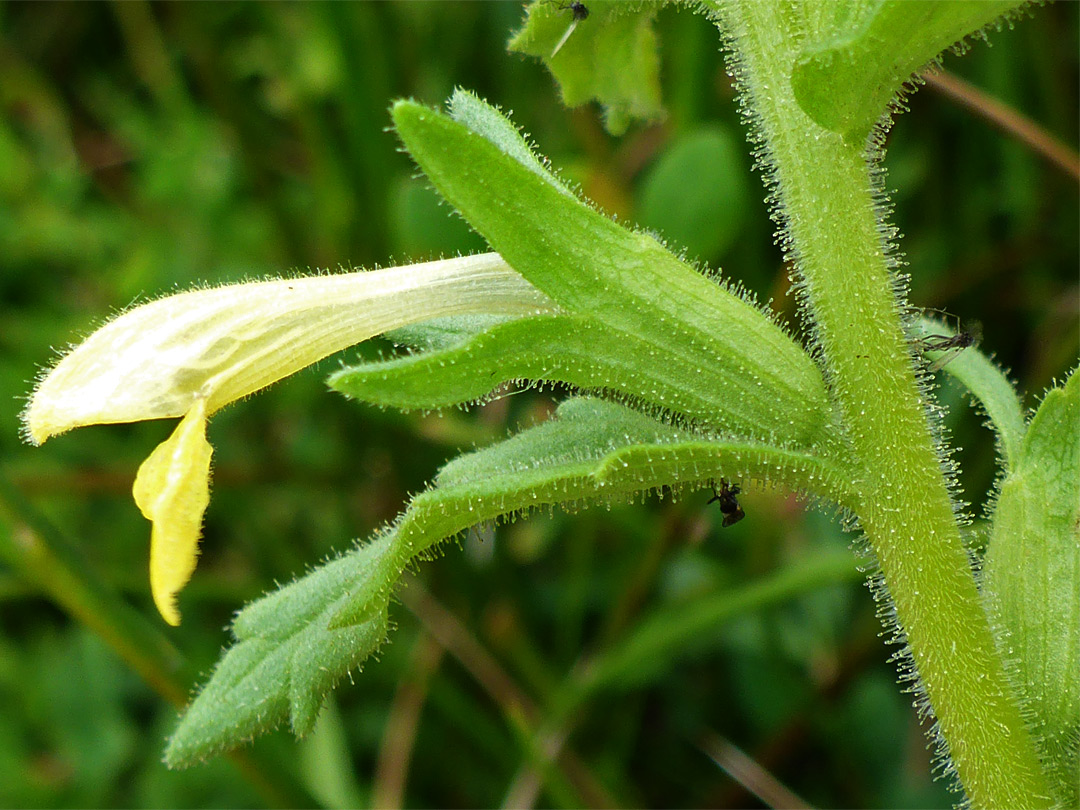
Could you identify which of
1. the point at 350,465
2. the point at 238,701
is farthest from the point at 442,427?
the point at 238,701

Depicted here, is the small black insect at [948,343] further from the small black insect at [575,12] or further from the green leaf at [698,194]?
the green leaf at [698,194]

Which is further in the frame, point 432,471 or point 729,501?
point 432,471

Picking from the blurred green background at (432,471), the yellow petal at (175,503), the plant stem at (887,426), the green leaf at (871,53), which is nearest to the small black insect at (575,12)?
the plant stem at (887,426)

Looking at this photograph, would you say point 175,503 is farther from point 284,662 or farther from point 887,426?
point 887,426

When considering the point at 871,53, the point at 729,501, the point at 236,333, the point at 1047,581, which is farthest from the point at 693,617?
the point at 871,53

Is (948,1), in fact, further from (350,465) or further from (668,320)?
(350,465)

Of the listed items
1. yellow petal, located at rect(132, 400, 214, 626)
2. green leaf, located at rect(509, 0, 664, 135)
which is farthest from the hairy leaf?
yellow petal, located at rect(132, 400, 214, 626)

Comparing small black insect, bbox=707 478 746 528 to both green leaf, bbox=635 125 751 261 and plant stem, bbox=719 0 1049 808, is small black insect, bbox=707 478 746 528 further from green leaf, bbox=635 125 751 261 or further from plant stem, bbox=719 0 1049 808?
green leaf, bbox=635 125 751 261
